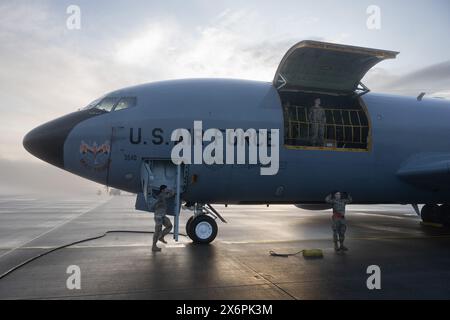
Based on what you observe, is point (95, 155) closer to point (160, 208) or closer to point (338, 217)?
point (160, 208)

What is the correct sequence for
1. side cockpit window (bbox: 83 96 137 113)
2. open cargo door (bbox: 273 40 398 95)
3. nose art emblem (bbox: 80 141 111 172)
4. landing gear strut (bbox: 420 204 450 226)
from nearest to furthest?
nose art emblem (bbox: 80 141 111 172), side cockpit window (bbox: 83 96 137 113), open cargo door (bbox: 273 40 398 95), landing gear strut (bbox: 420 204 450 226)

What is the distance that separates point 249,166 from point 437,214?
12.6 metres

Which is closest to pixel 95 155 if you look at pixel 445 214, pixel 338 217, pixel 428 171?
pixel 338 217

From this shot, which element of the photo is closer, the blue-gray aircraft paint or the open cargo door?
the blue-gray aircraft paint

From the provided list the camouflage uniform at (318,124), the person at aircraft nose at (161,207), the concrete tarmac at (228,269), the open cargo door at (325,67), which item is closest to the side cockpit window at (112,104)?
the person at aircraft nose at (161,207)

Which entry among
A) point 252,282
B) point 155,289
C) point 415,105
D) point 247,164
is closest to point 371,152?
point 415,105

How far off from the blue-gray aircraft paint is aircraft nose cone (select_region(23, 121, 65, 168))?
10.4 inches

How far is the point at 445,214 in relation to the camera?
17.8m

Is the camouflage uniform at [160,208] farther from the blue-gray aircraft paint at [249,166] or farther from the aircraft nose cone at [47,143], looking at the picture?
the aircraft nose cone at [47,143]

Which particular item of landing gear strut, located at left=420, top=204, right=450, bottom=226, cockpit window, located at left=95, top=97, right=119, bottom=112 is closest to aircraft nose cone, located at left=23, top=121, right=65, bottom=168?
cockpit window, located at left=95, top=97, right=119, bottom=112

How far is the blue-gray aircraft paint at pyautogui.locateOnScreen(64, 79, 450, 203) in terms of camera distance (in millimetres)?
11258

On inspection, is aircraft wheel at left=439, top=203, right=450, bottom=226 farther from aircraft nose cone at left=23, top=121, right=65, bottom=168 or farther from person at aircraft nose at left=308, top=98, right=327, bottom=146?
aircraft nose cone at left=23, top=121, right=65, bottom=168

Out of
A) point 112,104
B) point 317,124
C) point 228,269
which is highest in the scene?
point 112,104

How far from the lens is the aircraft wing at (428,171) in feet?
40.2
